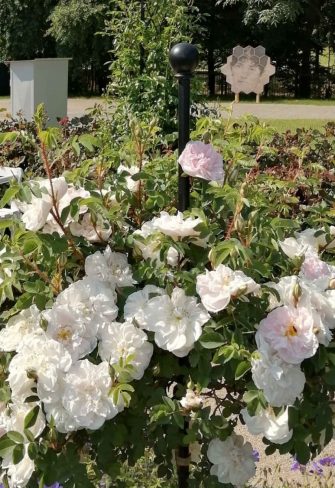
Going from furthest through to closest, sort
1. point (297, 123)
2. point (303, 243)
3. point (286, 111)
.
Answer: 1. point (286, 111)
2. point (297, 123)
3. point (303, 243)

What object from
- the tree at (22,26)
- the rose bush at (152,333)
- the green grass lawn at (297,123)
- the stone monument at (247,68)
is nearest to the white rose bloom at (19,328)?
the rose bush at (152,333)

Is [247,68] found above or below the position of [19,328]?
above

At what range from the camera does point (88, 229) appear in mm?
1746

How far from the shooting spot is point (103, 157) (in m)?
1.95

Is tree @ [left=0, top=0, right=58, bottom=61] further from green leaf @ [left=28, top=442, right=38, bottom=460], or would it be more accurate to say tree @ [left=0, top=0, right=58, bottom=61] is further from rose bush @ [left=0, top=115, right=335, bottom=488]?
green leaf @ [left=28, top=442, right=38, bottom=460]

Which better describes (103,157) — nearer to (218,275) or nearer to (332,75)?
(218,275)

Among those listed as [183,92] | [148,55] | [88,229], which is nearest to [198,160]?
[183,92]

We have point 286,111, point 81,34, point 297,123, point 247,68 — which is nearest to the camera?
point 247,68

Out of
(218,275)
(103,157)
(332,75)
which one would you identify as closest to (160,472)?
(218,275)

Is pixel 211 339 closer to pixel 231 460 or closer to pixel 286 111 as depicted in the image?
pixel 231 460

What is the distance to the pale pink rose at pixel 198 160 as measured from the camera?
5.71ft

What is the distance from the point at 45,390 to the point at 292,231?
0.75 meters

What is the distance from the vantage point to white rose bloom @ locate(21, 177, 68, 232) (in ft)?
5.38

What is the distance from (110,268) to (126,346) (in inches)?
8.3
